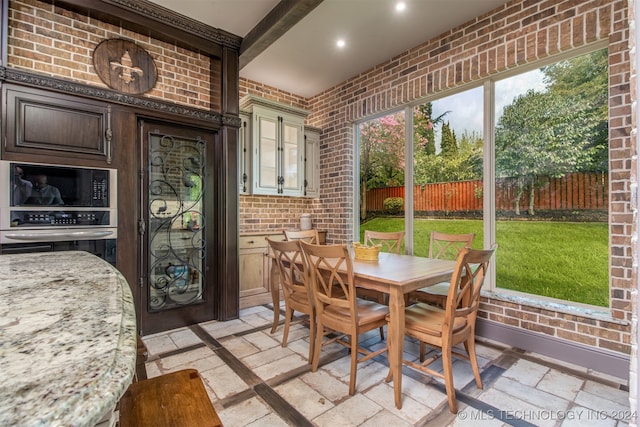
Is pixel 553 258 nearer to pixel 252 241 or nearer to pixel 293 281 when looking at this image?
pixel 293 281

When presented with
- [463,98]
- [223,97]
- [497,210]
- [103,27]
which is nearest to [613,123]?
[497,210]

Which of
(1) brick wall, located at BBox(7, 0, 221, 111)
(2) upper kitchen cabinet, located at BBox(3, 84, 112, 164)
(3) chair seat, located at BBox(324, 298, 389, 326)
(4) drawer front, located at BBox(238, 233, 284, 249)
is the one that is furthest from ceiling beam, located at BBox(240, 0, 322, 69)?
(3) chair seat, located at BBox(324, 298, 389, 326)

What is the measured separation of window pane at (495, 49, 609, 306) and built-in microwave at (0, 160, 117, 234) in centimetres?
354

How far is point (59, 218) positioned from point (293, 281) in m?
1.93

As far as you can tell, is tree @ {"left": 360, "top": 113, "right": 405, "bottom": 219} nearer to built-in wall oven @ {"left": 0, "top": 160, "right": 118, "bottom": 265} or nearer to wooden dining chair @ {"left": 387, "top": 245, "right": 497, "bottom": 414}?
wooden dining chair @ {"left": 387, "top": 245, "right": 497, "bottom": 414}

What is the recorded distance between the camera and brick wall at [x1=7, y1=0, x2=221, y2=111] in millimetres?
2375

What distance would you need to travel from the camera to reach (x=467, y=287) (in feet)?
6.30

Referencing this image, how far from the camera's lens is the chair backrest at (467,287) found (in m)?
1.70

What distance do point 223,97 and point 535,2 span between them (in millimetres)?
2959

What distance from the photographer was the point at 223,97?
328cm

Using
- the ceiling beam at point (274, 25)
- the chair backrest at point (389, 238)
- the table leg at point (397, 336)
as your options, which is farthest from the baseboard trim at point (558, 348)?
the ceiling beam at point (274, 25)

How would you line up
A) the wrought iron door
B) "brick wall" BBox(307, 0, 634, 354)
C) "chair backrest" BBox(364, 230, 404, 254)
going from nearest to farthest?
"brick wall" BBox(307, 0, 634, 354)
the wrought iron door
"chair backrest" BBox(364, 230, 404, 254)

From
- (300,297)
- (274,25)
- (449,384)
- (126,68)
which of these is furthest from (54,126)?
(449,384)

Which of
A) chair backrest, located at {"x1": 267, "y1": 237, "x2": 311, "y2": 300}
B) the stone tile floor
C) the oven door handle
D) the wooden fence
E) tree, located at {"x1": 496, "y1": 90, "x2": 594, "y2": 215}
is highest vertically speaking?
tree, located at {"x1": 496, "y1": 90, "x2": 594, "y2": 215}
